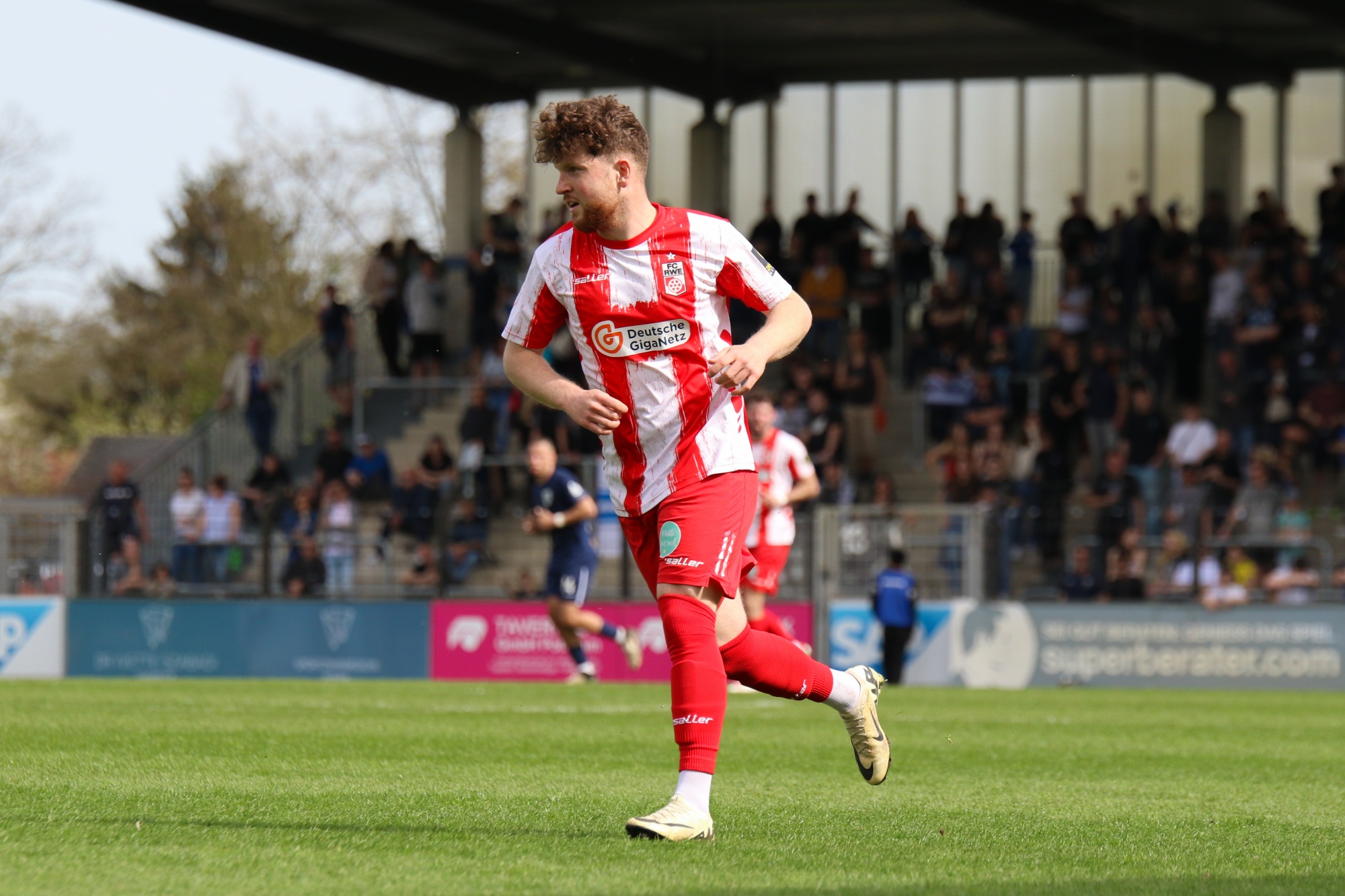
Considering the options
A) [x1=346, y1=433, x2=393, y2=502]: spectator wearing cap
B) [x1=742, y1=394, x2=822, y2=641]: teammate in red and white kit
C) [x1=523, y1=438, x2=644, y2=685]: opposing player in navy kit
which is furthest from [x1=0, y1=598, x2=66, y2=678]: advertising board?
[x1=742, y1=394, x2=822, y2=641]: teammate in red and white kit

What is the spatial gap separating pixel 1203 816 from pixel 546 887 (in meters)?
2.92

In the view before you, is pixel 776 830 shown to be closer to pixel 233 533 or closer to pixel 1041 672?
pixel 1041 672

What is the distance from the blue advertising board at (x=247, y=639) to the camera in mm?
20562

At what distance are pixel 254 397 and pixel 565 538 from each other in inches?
408

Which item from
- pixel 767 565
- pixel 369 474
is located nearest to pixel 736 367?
pixel 767 565

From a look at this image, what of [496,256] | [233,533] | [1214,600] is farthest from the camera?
[496,256]

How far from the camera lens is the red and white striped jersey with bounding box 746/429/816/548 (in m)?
Result: 13.9

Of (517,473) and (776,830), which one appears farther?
(517,473)

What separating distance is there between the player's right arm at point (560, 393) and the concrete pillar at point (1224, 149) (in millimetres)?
25013

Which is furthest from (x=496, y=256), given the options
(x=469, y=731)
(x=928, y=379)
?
(x=469, y=731)

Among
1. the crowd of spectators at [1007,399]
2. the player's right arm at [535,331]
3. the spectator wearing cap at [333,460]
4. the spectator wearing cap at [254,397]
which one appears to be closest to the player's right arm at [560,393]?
the player's right arm at [535,331]

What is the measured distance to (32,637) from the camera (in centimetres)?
2055

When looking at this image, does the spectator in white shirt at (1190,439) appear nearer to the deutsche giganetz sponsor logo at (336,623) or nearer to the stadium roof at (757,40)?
the stadium roof at (757,40)

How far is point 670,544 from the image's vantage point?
562 centimetres
